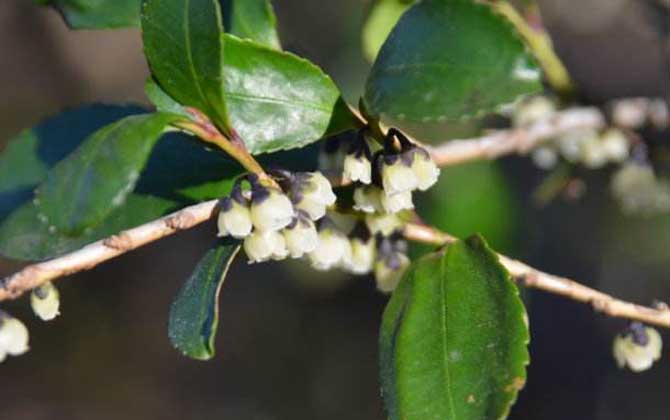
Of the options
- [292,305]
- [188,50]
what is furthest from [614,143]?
[292,305]

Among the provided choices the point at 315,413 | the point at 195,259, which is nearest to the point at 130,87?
the point at 195,259

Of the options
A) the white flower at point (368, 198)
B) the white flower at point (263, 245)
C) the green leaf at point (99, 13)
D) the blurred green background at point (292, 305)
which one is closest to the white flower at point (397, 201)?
the white flower at point (368, 198)

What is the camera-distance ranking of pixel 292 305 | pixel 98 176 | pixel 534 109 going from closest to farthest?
pixel 98 176
pixel 534 109
pixel 292 305

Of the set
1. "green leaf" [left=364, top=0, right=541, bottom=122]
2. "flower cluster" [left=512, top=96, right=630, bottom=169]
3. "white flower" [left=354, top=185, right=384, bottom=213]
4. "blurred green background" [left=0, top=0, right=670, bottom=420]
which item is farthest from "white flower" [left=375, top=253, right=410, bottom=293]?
"blurred green background" [left=0, top=0, right=670, bottom=420]

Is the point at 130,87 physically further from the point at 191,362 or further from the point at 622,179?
the point at 622,179

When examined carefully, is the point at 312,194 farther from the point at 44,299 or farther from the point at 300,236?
the point at 44,299

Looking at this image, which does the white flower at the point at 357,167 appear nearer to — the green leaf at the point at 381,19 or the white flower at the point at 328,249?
the white flower at the point at 328,249

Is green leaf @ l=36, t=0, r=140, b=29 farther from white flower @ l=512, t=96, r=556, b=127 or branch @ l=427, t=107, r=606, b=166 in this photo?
white flower @ l=512, t=96, r=556, b=127
